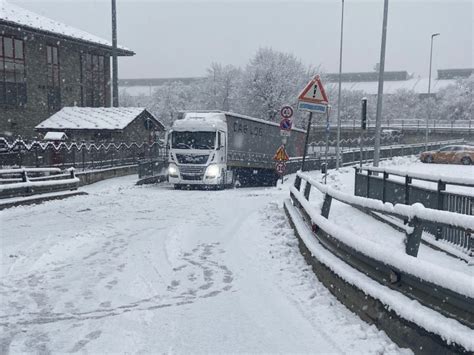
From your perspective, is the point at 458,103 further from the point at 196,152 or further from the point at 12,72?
the point at 196,152

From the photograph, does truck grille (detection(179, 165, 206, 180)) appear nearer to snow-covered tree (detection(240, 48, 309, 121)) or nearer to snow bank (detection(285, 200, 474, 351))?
snow bank (detection(285, 200, 474, 351))

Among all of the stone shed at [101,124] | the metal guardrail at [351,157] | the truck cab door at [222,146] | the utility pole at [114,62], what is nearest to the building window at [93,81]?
the utility pole at [114,62]

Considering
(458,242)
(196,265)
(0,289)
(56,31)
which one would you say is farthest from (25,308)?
(56,31)

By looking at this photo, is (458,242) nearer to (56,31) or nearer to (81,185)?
(81,185)

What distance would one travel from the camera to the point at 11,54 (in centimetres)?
3719

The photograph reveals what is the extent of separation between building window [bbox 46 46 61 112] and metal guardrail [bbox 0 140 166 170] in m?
12.4

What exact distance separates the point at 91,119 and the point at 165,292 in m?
33.4

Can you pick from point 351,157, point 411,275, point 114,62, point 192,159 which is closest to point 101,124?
point 114,62

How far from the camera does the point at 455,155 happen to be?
38656 millimetres

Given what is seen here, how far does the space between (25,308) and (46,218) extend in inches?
296

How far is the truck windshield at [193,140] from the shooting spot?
23.2m

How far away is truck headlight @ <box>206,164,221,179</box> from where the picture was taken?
2297 centimetres

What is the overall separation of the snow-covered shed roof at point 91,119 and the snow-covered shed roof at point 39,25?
249 inches

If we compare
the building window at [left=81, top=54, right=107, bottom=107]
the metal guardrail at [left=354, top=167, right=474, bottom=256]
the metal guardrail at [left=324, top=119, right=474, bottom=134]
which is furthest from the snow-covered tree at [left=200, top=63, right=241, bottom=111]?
the metal guardrail at [left=354, top=167, right=474, bottom=256]
